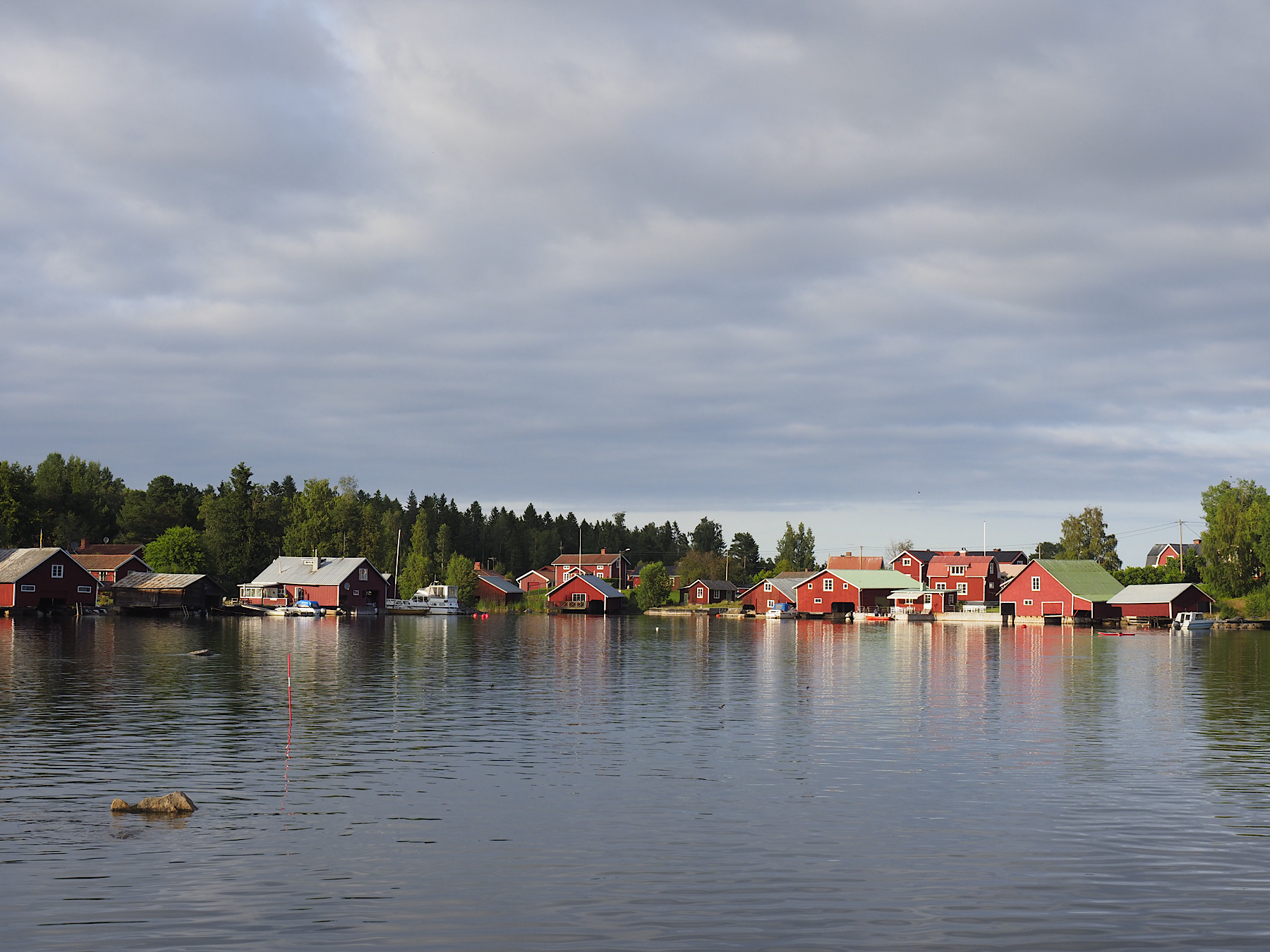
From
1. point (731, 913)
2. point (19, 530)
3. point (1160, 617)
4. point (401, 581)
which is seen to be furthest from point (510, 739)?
point (401, 581)

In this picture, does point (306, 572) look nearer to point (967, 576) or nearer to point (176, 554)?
point (176, 554)

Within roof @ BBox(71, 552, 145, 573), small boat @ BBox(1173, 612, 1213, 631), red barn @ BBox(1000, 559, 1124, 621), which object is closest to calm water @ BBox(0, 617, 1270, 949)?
small boat @ BBox(1173, 612, 1213, 631)

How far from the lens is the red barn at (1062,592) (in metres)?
142

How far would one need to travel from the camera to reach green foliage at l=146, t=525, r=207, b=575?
150875 millimetres

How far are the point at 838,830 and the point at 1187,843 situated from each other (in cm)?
642

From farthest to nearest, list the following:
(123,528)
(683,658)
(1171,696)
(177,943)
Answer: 1. (123,528)
2. (683,658)
3. (1171,696)
4. (177,943)

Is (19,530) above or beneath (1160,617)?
above

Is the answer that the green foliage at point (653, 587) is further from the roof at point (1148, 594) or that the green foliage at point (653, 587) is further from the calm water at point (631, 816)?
the calm water at point (631, 816)

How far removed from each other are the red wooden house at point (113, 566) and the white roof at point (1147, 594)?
125232 millimetres

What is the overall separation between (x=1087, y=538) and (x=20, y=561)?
165 meters

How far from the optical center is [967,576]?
180 metres

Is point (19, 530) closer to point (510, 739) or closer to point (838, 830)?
point (510, 739)

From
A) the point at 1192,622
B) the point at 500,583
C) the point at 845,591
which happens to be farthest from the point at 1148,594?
the point at 500,583

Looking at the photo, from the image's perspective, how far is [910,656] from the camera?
74.9 m
